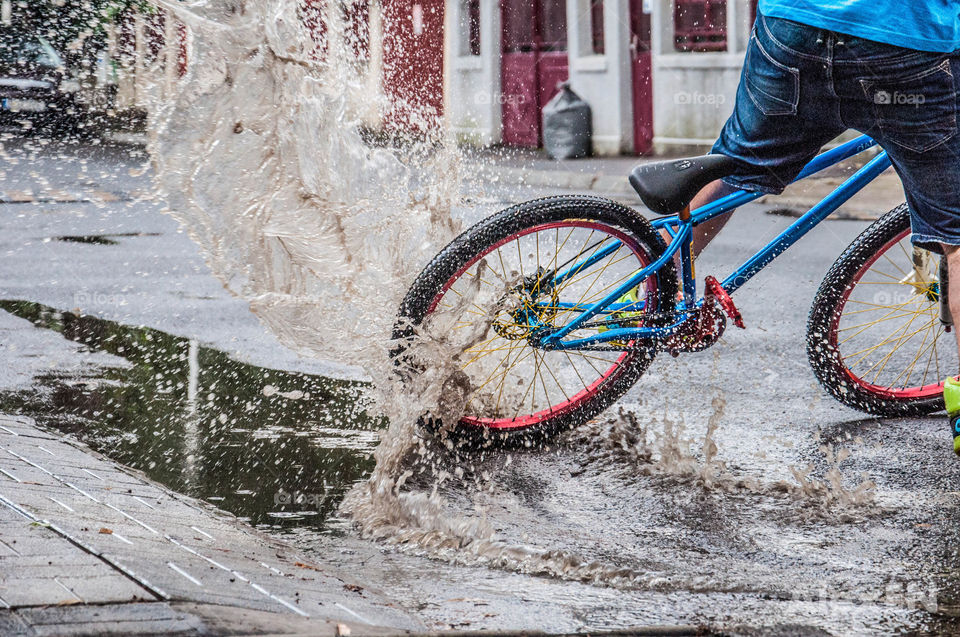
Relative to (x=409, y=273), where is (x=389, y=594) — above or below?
below

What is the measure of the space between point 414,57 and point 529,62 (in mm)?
3389

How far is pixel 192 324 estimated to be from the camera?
6.60 meters

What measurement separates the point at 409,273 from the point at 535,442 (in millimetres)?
775

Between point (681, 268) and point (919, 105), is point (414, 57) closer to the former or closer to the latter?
point (681, 268)

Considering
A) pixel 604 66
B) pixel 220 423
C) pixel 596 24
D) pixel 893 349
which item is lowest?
Result: pixel 220 423

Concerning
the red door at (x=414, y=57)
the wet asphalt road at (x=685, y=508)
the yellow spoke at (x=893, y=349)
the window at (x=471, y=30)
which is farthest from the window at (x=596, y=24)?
the yellow spoke at (x=893, y=349)

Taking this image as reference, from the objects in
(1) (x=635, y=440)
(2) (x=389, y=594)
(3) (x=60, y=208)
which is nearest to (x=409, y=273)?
(1) (x=635, y=440)

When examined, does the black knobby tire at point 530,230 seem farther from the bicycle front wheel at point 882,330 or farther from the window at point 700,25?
the window at point 700,25

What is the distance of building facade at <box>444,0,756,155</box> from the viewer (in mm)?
18000

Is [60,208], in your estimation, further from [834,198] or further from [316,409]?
[834,198]

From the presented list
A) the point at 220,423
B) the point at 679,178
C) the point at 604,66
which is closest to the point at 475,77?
the point at 604,66

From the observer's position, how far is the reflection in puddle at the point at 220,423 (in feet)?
13.7

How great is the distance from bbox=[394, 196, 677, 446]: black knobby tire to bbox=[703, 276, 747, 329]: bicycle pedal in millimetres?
127

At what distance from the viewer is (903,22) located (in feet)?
12.7
